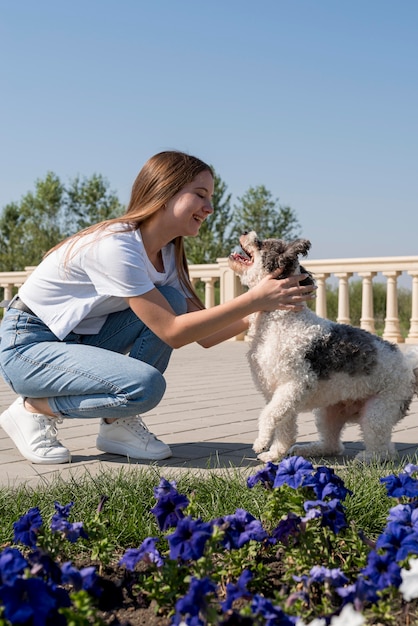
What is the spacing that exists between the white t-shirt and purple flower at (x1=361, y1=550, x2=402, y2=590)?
228 cm

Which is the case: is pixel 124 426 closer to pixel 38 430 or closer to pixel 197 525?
pixel 38 430

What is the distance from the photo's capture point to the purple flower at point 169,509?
240 cm

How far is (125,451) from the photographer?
14.3 ft

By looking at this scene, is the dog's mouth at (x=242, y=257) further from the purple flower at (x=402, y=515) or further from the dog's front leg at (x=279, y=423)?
the purple flower at (x=402, y=515)

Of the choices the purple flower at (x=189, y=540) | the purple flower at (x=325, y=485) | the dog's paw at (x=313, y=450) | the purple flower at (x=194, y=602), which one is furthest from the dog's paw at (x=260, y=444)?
the purple flower at (x=194, y=602)

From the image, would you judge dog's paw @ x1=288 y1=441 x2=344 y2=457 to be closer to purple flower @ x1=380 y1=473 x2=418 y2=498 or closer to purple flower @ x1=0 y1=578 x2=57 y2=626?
purple flower @ x1=380 y1=473 x2=418 y2=498

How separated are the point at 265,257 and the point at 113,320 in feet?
3.40

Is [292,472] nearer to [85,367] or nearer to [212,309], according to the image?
[212,309]

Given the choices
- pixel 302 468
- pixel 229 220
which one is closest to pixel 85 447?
pixel 302 468

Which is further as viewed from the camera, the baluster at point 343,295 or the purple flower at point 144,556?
the baluster at point 343,295

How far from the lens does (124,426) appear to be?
4395mm

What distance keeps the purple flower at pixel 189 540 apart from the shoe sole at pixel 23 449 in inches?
86.0

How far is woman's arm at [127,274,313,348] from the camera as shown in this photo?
3926 mm

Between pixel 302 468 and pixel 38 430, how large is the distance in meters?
2.15
